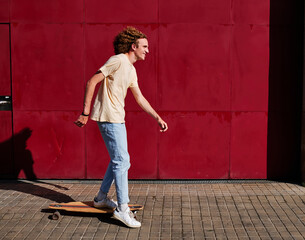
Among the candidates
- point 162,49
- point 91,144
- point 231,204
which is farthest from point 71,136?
point 231,204

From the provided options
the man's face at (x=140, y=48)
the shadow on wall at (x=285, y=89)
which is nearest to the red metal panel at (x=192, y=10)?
the shadow on wall at (x=285, y=89)

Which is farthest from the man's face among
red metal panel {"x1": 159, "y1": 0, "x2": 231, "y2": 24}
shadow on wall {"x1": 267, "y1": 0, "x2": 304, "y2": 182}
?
shadow on wall {"x1": 267, "y1": 0, "x2": 304, "y2": 182}

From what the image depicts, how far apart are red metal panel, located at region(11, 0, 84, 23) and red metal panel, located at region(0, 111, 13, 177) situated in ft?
5.00

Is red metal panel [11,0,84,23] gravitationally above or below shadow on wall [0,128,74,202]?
above

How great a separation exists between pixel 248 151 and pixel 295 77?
1.36m

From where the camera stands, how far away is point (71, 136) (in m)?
6.55

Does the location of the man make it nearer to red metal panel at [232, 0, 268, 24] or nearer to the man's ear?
the man's ear

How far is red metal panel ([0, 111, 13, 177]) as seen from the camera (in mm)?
6547

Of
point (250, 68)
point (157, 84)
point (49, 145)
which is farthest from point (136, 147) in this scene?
point (250, 68)

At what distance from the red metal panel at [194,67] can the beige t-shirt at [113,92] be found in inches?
75.1

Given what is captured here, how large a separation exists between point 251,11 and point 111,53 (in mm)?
2256

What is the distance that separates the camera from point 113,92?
180 inches

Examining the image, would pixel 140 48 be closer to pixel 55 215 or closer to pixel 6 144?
pixel 55 215

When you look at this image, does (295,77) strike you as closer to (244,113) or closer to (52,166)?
(244,113)
